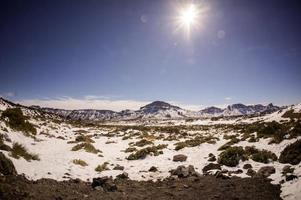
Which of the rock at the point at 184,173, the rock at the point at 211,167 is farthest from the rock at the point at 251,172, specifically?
the rock at the point at 184,173

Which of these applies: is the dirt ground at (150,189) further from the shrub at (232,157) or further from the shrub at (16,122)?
the shrub at (16,122)

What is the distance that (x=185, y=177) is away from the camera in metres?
14.7

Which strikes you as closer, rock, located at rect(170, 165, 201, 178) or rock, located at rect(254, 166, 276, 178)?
rock, located at rect(254, 166, 276, 178)

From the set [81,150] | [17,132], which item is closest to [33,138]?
[17,132]

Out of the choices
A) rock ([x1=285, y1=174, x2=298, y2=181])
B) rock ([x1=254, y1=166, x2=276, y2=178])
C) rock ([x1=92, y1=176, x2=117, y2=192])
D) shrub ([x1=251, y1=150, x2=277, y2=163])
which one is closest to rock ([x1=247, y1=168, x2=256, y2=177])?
rock ([x1=254, y1=166, x2=276, y2=178])

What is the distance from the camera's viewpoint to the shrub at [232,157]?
16711 millimetres

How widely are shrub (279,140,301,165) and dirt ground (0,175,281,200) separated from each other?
3091 millimetres

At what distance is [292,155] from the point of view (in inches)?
597

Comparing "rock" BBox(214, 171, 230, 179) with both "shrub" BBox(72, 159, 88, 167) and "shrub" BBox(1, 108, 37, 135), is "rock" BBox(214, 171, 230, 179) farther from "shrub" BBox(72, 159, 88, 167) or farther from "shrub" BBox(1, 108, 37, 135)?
"shrub" BBox(1, 108, 37, 135)

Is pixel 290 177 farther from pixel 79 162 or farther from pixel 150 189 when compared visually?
pixel 79 162

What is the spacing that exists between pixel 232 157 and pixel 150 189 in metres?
7.17

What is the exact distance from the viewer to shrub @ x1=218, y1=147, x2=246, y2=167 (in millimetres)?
16711

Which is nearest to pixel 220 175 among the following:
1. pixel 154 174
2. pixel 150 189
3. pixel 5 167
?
pixel 154 174

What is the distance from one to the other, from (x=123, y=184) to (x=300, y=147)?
11019 millimetres
